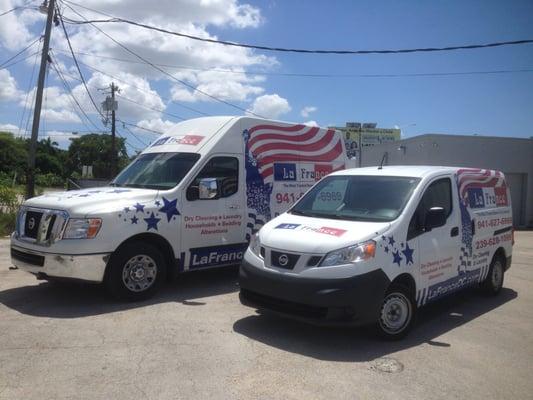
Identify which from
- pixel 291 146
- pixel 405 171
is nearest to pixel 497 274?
pixel 405 171

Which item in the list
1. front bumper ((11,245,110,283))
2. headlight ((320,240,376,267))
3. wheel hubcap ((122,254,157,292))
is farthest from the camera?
wheel hubcap ((122,254,157,292))

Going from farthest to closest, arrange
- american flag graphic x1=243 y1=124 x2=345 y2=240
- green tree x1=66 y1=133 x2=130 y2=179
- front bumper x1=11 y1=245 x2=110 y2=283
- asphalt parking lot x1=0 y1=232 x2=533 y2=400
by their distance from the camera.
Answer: green tree x1=66 y1=133 x2=130 y2=179 < american flag graphic x1=243 y1=124 x2=345 y2=240 < front bumper x1=11 y1=245 x2=110 y2=283 < asphalt parking lot x1=0 y1=232 x2=533 y2=400

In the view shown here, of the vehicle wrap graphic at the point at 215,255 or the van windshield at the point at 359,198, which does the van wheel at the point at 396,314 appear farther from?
the vehicle wrap graphic at the point at 215,255

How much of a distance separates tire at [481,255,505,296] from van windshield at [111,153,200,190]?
182 inches

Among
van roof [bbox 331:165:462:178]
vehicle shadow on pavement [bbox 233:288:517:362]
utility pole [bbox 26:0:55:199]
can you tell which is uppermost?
utility pole [bbox 26:0:55:199]

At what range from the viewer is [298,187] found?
29.5 ft

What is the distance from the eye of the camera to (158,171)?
24.7ft

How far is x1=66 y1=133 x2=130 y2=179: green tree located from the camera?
8212 centimetres

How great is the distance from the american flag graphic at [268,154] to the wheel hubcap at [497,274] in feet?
11.6

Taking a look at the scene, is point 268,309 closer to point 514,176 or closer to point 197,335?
→ point 197,335

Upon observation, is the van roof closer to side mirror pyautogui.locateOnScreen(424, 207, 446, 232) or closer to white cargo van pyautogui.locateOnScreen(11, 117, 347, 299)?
side mirror pyautogui.locateOnScreen(424, 207, 446, 232)

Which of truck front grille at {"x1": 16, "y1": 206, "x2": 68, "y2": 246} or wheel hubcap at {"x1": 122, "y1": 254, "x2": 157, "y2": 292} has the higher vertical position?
truck front grille at {"x1": 16, "y1": 206, "x2": 68, "y2": 246}

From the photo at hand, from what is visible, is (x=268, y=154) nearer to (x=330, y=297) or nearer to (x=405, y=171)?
(x=405, y=171)

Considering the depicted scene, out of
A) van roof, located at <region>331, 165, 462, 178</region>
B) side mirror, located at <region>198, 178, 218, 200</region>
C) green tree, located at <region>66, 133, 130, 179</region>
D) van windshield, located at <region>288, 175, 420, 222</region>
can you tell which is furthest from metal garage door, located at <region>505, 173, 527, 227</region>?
green tree, located at <region>66, 133, 130, 179</region>
